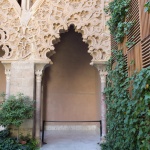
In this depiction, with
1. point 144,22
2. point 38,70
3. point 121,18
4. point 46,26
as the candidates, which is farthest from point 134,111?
point 46,26

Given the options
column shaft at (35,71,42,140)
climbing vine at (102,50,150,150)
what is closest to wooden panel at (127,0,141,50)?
climbing vine at (102,50,150,150)

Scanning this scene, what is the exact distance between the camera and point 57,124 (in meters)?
8.70

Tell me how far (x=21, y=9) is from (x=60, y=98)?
4216 mm

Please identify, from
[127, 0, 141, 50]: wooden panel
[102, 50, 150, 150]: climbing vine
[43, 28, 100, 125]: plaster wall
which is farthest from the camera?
[43, 28, 100, 125]: plaster wall

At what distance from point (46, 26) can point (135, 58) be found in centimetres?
318

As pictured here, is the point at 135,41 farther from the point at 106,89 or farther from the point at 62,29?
the point at 62,29

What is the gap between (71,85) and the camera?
891 cm

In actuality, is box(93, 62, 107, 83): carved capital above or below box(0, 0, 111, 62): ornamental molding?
below

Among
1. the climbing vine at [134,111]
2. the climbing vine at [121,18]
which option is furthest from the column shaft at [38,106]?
the climbing vine at [121,18]

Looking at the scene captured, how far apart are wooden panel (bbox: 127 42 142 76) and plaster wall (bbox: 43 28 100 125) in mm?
4736

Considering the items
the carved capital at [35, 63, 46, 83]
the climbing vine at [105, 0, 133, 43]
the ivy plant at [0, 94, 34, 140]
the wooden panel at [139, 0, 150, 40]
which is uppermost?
the climbing vine at [105, 0, 133, 43]

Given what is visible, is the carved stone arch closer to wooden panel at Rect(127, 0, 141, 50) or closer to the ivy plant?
the ivy plant

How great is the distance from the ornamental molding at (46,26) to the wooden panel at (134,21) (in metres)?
1.82

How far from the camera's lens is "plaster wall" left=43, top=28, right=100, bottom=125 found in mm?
8766
